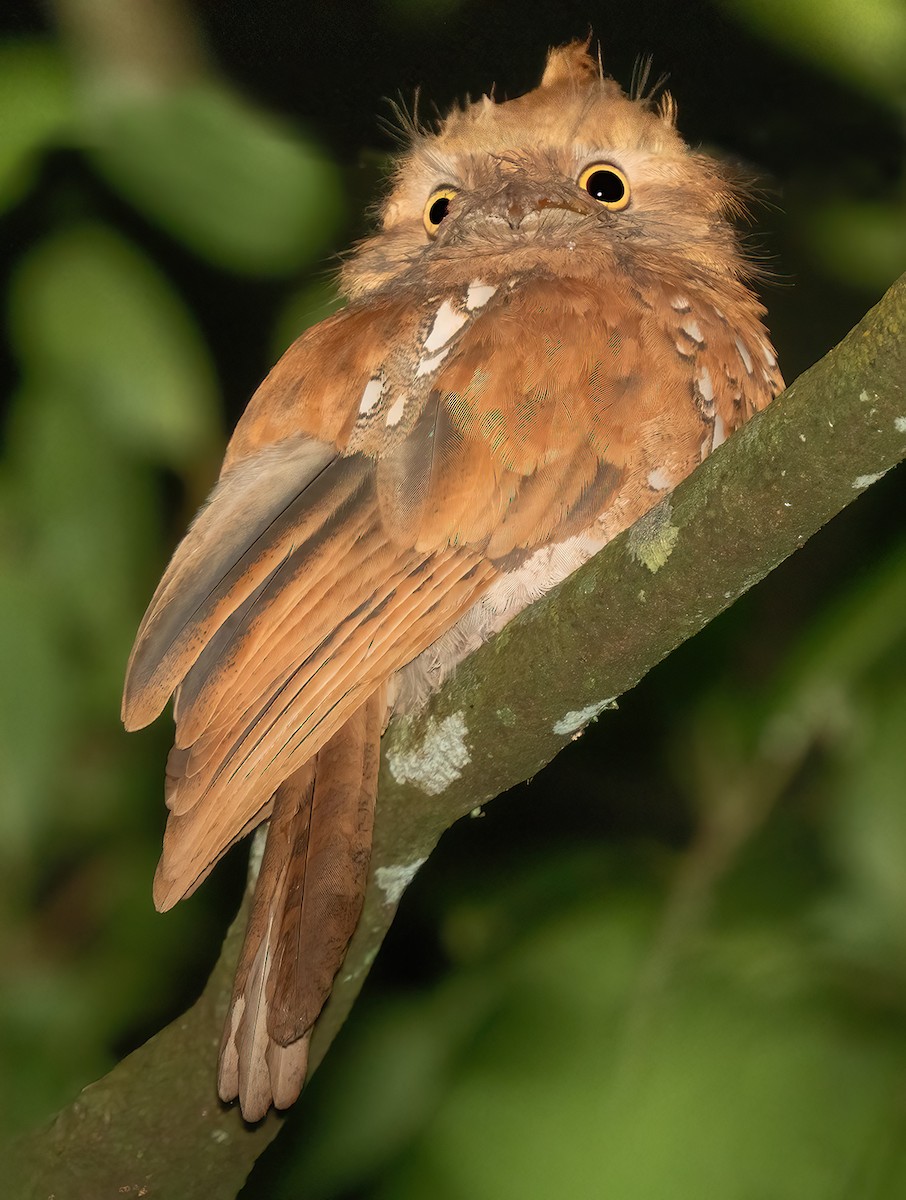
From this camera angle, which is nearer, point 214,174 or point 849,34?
point 849,34

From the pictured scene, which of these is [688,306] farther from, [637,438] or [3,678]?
[3,678]

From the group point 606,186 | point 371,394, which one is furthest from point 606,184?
point 371,394

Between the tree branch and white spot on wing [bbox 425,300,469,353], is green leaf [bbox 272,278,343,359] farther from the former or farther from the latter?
the tree branch

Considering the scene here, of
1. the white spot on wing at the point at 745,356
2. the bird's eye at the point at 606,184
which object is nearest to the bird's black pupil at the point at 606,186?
the bird's eye at the point at 606,184

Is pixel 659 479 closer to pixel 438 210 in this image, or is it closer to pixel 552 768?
pixel 438 210

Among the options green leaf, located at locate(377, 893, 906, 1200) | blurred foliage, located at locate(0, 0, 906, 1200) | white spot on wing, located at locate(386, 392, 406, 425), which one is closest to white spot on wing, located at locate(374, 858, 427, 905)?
blurred foliage, located at locate(0, 0, 906, 1200)

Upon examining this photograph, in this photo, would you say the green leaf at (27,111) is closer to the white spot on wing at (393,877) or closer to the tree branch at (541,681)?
the tree branch at (541,681)

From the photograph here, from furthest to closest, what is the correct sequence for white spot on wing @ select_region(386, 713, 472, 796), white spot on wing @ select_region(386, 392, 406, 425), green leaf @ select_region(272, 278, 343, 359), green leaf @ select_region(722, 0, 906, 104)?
1. green leaf @ select_region(272, 278, 343, 359)
2. white spot on wing @ select_region(386, 392, 406, 425)
3. white spot on wing @ select_region(386, 713, 472, 796)
4. green leaf @ select_region(722, 0, 906, 104)
